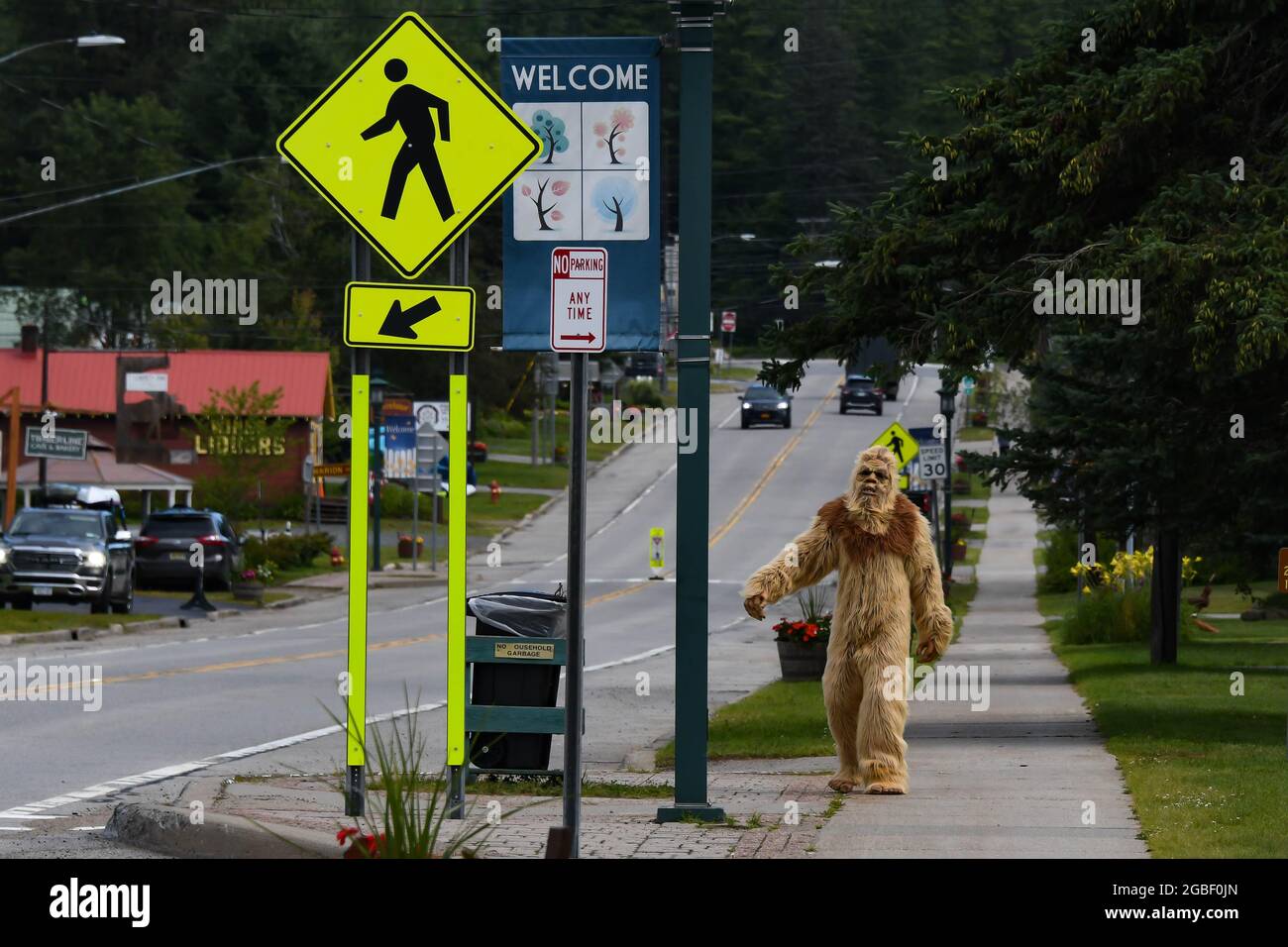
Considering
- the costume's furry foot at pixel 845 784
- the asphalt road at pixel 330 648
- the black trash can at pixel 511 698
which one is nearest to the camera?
the costume's furry foot at pixel 845 784

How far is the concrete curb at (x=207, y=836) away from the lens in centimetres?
877

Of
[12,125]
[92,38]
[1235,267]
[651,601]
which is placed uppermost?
[12,125]

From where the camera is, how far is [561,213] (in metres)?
11.4

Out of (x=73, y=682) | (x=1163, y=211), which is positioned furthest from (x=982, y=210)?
(x=73, y=682)

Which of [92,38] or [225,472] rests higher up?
[92,38]

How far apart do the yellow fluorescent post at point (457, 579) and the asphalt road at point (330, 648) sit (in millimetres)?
1151

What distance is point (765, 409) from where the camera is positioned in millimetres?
81938

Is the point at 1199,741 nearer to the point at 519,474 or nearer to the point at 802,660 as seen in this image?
the point at 802,660

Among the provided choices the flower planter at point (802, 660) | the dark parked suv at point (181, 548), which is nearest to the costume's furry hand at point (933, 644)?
the flower planter at point (802, 660)

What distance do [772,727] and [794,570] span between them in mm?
5869

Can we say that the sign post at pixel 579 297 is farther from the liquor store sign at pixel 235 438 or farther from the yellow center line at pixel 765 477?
the yellow center line at pixel 765 477
